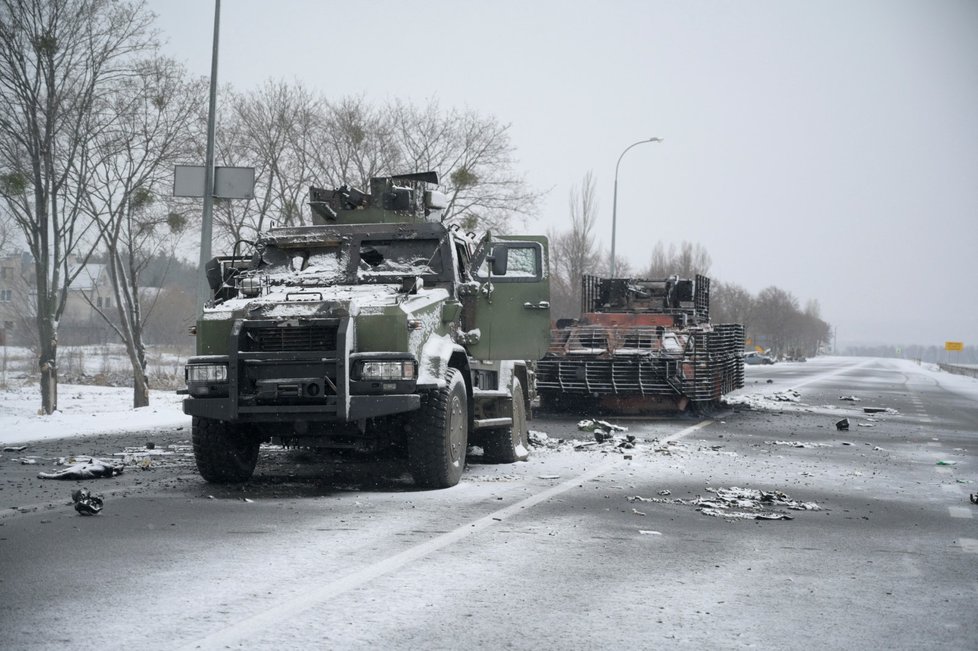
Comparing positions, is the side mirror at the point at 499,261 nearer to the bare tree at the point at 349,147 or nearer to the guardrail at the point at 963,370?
the bare tree at the point at 349,147

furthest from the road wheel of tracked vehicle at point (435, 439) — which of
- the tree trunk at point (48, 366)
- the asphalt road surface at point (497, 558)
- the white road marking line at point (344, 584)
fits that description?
the tree trunk at point (48, 366)

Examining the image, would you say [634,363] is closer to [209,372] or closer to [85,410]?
[85,410]

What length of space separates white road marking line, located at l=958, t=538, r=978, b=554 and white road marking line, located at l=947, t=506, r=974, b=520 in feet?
4.09

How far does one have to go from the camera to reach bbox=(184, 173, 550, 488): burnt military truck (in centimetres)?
945

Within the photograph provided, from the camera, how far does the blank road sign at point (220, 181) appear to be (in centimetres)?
1992

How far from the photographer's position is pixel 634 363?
67.8 feet

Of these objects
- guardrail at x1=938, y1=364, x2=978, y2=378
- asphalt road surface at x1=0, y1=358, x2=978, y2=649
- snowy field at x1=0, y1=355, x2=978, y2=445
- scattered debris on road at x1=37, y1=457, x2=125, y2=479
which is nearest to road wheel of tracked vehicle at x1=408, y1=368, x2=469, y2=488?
asphalt road surface at x1=0, y1=358, x2=978, y2=649

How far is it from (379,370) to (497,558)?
3.04 m

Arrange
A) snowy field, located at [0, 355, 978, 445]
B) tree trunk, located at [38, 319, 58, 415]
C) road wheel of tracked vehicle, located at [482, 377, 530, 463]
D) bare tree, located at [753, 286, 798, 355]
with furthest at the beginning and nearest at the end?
bare tree, located at [753, 286, 798, 355]
tree trunk, located at [38, 319, 58, 415]
snowy field, located at [0, 355, 978, 445]
road wheel of tracked vehicle, located at [482, 377, 530, 463]

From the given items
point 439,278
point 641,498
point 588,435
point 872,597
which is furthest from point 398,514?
point 588,435

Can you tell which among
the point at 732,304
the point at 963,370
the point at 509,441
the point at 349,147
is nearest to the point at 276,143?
the point at 349,147

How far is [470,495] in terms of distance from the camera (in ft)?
32.1

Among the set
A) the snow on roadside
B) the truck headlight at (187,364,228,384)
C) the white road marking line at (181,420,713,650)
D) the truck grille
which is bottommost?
the white road marking line at (181,420,713,650)

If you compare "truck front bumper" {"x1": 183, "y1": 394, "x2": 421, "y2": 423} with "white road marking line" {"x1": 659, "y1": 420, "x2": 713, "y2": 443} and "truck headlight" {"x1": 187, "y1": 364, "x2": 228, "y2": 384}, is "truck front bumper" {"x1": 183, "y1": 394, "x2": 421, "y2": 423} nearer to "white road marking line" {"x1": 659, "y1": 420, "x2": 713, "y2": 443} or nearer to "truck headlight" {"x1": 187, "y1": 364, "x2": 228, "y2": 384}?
"truck headlight" {"x1": 187, "y1": 364, "x2": 228, "y2": 384}
